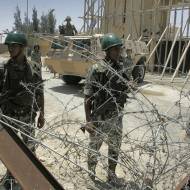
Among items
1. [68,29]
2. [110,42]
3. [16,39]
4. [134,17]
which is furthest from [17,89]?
[134,17]

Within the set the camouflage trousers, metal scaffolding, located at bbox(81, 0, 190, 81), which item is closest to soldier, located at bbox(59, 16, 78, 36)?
metal scaffolding, located at bbox(81, 0, 190, 81)

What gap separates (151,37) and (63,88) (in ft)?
22.6

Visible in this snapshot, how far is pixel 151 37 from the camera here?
1859 centimetres

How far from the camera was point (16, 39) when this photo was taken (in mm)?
3947

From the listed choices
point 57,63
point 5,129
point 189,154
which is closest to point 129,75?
point 189,154

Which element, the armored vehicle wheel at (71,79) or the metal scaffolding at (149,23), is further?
the metal scaffolding at (149,23)

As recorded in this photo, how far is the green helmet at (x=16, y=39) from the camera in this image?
3.92 m

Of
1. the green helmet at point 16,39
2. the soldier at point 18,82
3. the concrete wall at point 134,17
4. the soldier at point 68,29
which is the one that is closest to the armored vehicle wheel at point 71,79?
the soldier at point 68,29

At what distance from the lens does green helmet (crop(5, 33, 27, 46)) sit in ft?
12.9

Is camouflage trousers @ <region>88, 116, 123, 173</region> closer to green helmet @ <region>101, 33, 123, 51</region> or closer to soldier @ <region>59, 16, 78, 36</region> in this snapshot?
green helmet @ <region>101, 33, 123, 51</region>

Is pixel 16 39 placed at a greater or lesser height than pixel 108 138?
greater

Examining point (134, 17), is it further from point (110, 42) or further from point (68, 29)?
point (110, 42)

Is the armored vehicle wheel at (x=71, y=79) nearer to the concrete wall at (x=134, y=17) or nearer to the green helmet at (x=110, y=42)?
the concrete wall at (x=134, y=17)

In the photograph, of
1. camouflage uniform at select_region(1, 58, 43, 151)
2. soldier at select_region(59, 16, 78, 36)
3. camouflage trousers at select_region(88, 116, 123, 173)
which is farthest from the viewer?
soldier at select_region(59, 16, 78, 36)
